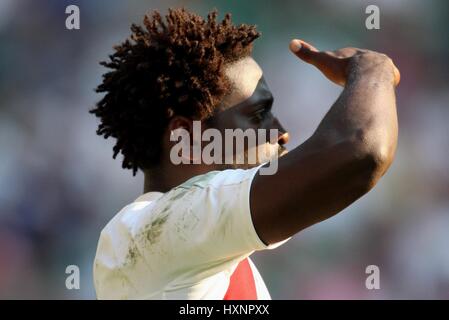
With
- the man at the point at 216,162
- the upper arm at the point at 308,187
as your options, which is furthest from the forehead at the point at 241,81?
the upper arm at the point at 308,187

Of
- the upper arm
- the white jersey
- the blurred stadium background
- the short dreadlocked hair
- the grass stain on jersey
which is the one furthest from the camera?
the blurred stadium background

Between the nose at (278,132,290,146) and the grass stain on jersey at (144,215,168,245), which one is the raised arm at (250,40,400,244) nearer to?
the grass stain on jersey at (144,215,168,245)

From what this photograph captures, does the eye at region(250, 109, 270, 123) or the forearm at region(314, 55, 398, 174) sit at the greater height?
the eye at region(250, 109, 270, 123)

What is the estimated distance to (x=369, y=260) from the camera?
17.7 feet

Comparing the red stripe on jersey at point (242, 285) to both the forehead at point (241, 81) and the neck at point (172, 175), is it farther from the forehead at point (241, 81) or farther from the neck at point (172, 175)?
the forehead at point (241, 81)

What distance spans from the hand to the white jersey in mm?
323

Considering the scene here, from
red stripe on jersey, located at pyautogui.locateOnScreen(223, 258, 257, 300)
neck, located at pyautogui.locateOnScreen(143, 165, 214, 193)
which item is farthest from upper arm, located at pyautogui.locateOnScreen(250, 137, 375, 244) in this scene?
neck, located at pyautogui.locateOnScreen(143, 165, 214, 193)

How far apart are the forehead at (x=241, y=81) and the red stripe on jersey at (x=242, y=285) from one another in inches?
18.4

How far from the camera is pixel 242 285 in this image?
83.0 inches

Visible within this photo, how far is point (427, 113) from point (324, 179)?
4429 millimetres

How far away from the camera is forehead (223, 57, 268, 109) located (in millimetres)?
2252

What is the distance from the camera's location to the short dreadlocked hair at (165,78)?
7.29ft
